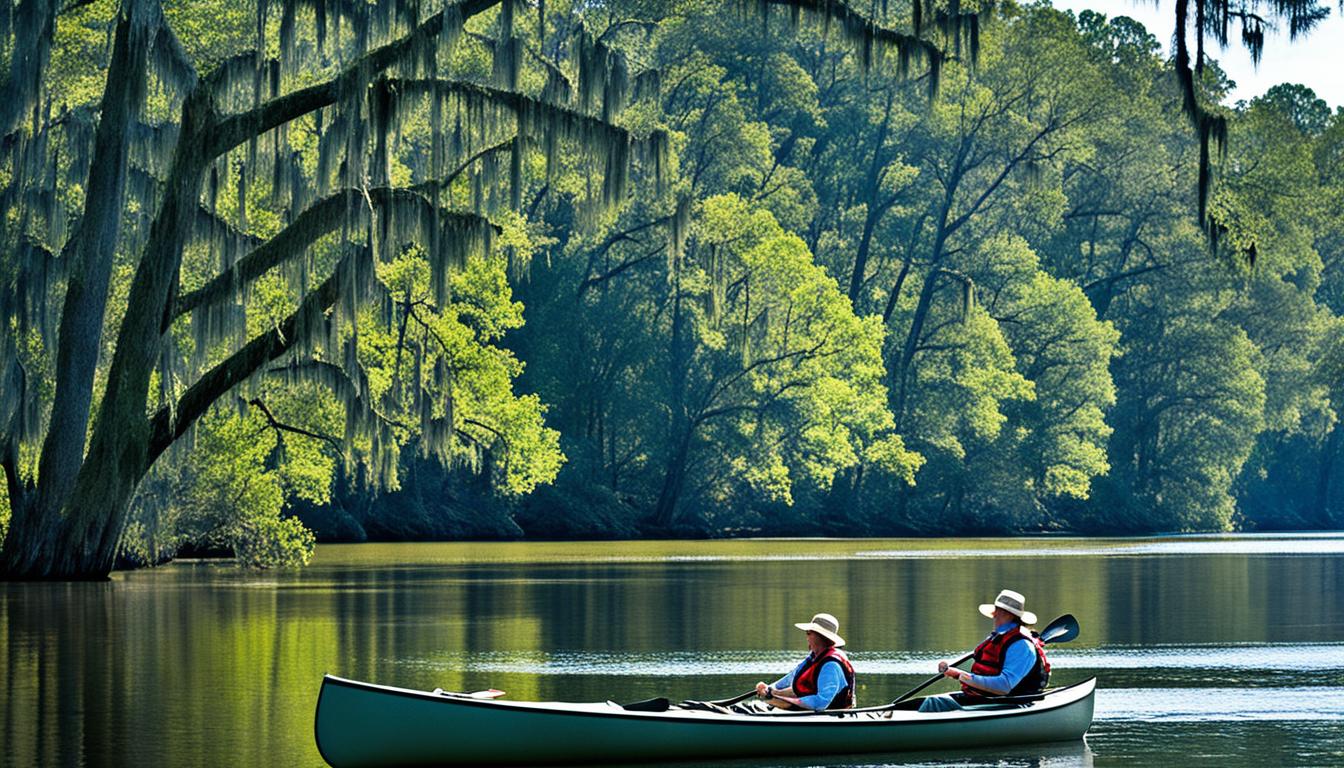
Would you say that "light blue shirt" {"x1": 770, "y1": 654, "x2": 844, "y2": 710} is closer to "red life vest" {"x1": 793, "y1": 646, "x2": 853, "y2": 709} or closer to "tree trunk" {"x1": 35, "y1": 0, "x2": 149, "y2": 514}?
"red life vest" {"x1": 793, "y1": 646, "x2": 853, "y2": 709}

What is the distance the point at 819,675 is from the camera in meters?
17.6

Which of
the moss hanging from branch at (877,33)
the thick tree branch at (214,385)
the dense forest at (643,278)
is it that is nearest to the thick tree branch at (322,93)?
the dense forest at (643,278)

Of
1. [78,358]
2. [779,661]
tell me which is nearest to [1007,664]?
[779,661]

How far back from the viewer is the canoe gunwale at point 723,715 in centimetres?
1592

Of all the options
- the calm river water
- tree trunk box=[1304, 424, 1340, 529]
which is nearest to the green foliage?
the calm river water

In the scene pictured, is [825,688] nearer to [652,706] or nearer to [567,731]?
[652,706]

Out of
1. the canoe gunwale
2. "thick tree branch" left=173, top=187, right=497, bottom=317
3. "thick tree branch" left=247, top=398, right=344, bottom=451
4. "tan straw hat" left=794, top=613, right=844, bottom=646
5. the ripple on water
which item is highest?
"thick tree branch" left=173, top=187, right=497, bottom=317

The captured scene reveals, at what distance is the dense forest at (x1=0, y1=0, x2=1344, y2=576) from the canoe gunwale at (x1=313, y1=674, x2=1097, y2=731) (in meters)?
9.42

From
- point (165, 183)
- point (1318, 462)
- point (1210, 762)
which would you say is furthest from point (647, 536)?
point (1210, 762)

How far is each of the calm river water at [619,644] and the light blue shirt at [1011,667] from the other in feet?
1.89

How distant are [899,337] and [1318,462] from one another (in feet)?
103

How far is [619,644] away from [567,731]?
1075 cm

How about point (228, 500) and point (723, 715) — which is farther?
point (228, 500)

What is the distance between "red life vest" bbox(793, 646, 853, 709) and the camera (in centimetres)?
1759
